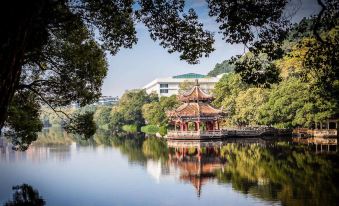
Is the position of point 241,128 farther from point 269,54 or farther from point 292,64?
point 269,54

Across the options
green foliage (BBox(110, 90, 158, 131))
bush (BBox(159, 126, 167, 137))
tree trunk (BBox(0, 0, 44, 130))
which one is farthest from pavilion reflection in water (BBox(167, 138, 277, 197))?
green foliage (BBox(110, 90, 158, 131))

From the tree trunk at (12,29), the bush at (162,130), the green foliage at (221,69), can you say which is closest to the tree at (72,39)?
the tree trunk at (12,29)

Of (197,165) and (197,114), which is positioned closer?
(197,165)

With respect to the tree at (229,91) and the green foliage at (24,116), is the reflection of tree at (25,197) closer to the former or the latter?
the green foliage at (24,116)

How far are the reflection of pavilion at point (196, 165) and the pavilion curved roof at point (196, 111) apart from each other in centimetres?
1323

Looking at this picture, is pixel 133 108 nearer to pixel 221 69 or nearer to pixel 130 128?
pixel 130 128

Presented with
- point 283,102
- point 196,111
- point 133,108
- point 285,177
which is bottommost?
point 285,177

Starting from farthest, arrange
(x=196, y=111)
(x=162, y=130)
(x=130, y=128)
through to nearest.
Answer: (x=130, y=128) < (x=162, y=130) < (x=196, y=111)

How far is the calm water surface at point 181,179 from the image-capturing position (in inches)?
567

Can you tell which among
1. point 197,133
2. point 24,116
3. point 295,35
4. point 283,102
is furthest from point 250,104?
point 295,35

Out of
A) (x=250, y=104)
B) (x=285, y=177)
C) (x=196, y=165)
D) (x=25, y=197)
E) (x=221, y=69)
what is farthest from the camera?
(x=221, y=69)

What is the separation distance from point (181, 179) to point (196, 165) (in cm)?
472

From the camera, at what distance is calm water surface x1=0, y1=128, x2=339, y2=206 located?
47.3 feet

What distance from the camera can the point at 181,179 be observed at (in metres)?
19.0
